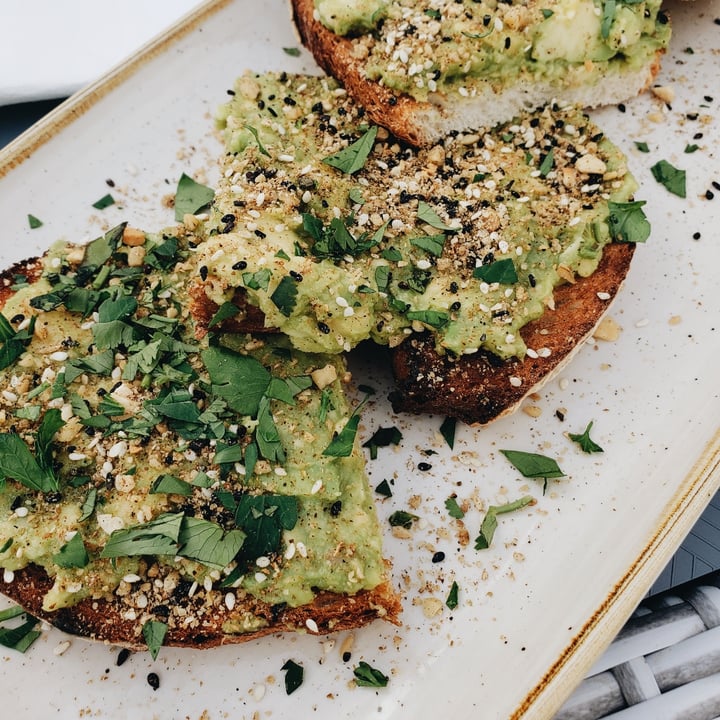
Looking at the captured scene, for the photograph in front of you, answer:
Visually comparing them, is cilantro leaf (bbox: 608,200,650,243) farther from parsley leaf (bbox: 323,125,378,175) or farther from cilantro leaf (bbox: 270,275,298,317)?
cilantro leaf (bbox: 270,275,298,317)

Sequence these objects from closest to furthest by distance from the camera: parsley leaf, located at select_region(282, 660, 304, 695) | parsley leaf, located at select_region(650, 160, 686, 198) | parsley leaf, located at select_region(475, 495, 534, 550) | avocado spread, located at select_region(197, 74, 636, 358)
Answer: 1. avocado spread, located at select_region(197, 74, 636, 358)
2. parsley leaf, located at select_region(282, 660, 304, 695)
3. parsley leaf, located at select_region(475, 495, 534, 550)
4. parsley leaf, located at select_region(650, 160, 686, 198)

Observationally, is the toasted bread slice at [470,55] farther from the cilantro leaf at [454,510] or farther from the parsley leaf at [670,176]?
the cilantro leaf at [454,510]

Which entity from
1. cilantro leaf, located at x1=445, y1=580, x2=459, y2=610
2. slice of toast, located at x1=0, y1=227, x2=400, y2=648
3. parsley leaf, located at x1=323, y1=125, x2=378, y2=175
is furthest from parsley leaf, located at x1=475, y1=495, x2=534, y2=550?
parsley leaf, located at x1=323, y1=125, x2=378, y2=175

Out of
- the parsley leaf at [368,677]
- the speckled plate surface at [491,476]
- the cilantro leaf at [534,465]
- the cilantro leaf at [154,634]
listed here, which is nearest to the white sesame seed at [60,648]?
the speckled plate surface at [491,476]

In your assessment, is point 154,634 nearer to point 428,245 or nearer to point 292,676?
point 292,676

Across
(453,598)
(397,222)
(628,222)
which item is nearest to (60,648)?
(453,598)

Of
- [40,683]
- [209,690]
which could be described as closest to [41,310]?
[40,683]
